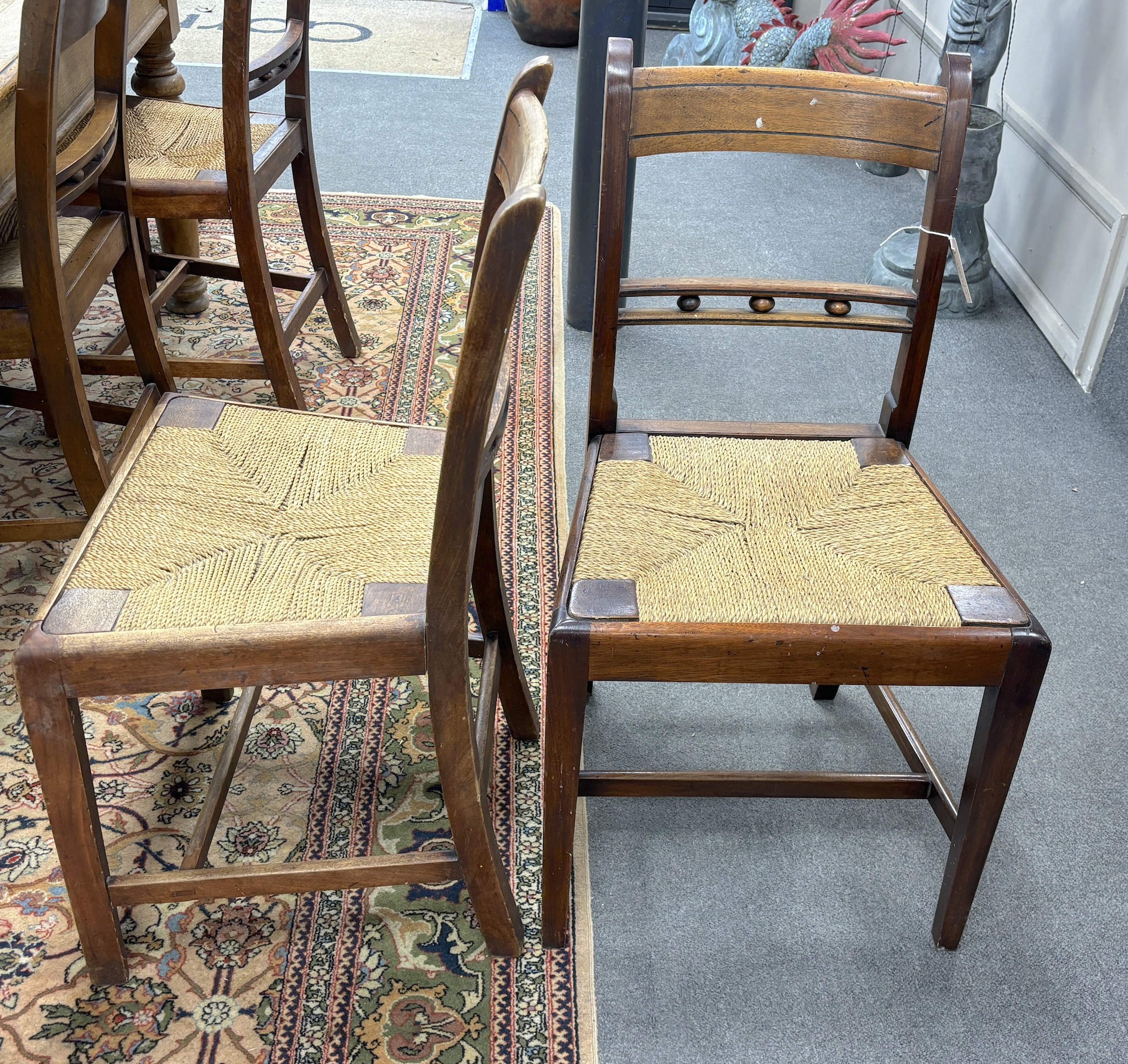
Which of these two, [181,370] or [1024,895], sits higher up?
[181,370]

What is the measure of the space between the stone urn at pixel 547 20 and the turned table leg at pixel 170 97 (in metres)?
2.33

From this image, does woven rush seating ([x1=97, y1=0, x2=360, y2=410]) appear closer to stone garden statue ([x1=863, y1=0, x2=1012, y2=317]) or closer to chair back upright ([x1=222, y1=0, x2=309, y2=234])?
chair back upright ([x1=222, y1=0, x2=309, y2=234])

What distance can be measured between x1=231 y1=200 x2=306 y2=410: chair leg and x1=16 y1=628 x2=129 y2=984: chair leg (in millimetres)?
1021

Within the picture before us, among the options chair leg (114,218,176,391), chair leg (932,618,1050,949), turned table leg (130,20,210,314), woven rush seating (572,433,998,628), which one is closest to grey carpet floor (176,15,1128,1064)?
chair leg (932,618,1050,949)

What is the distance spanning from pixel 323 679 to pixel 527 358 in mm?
1516

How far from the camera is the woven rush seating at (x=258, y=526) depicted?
1.09m

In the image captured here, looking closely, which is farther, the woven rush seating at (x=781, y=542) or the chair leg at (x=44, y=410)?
the chair leg at (x=44, y=410)

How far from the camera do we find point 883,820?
150 cm

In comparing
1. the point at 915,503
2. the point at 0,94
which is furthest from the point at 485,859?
the point at 0,94

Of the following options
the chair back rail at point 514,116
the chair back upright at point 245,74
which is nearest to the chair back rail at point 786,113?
the chair back rail at point 514,116

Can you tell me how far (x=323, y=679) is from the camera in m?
1.08

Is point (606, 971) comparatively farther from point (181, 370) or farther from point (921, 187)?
point (921, 187)

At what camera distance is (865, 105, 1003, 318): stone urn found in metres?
2.73

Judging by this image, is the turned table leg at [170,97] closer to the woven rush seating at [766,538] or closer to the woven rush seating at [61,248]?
the woven rush seating at [61,248]
